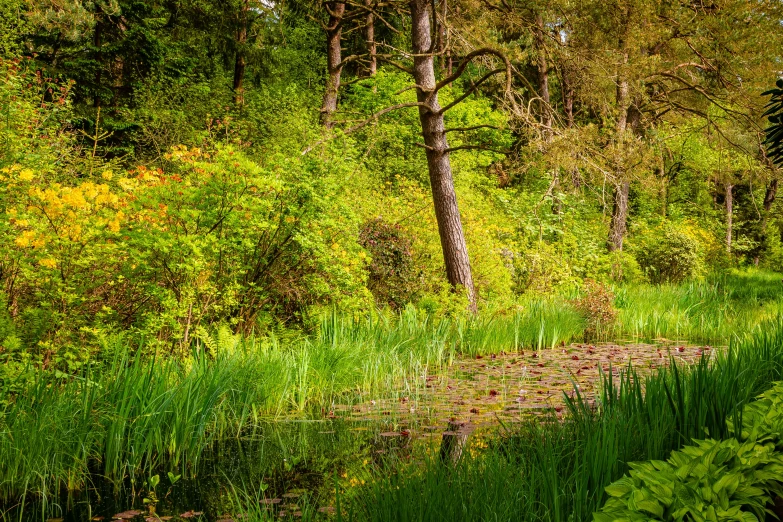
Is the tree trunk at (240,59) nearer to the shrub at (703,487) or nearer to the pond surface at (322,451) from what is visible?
the pond surface at (322,451)

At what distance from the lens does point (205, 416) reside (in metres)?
4.49

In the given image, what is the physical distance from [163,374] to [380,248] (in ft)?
16.7

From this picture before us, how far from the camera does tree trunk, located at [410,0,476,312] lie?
371 inches

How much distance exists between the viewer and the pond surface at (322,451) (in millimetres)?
3586

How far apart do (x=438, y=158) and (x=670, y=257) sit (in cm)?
987

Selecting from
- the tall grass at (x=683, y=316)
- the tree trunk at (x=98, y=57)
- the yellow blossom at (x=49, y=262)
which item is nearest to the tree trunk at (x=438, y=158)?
the tall grass at (x=683, y=316)

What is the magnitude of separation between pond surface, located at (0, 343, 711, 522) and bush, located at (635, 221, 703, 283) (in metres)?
10.6

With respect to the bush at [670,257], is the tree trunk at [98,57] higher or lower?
higher

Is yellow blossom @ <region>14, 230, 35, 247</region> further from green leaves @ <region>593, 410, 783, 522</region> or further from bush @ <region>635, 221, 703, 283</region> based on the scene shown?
bush @ <region>635, 221, 703, 283</region>

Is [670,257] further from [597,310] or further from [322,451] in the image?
[322,451]

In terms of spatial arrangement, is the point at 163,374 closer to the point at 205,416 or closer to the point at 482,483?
the point at 205,416

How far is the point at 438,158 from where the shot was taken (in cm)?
943

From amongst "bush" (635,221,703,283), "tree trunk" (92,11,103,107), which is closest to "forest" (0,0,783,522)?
"tree trunk" (92,11,103,107)

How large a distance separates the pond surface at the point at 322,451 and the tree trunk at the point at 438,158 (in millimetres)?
2653
